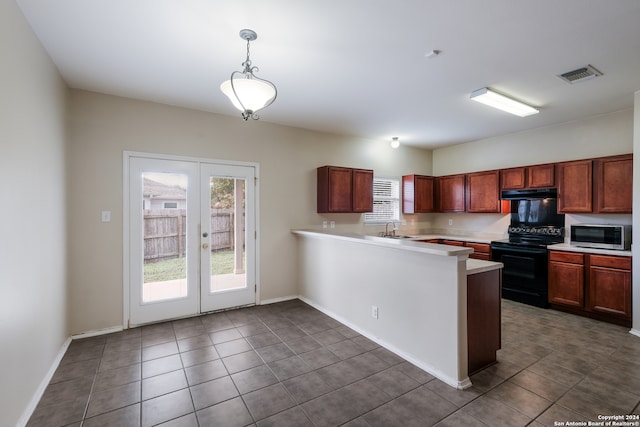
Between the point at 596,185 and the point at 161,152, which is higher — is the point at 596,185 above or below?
below

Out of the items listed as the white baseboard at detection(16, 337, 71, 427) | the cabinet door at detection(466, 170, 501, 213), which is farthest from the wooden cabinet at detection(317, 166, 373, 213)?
the white baseboard at detection(16, 337, 71, 427)

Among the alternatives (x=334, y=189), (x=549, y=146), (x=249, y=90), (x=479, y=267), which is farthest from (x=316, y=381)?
(x=549, y=146)

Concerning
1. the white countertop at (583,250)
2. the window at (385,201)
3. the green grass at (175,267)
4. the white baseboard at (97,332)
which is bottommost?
the white baseboard at (97,332)

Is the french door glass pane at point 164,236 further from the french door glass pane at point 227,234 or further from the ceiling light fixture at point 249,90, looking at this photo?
the ceiling light fixture at point 249,90

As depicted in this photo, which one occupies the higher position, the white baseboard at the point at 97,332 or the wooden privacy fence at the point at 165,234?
the wooden privacy fence at the point at 165,234

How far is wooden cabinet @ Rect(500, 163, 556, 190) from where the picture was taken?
4453mm

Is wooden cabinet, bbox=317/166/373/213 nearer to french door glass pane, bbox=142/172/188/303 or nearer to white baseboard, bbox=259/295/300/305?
white baseboard, bbox=259/295/300/305

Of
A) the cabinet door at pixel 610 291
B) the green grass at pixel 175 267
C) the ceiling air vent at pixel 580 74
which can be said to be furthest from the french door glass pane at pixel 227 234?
the cabinet door at pixel 610 291

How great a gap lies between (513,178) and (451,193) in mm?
1157

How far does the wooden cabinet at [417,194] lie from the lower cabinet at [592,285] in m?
2.25

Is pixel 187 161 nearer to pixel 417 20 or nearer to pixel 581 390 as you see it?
pixel 417 20

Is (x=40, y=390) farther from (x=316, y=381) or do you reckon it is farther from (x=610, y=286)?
(x=610, y=286)

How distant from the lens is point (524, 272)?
14.4ft

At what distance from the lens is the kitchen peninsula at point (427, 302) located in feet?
7.82
